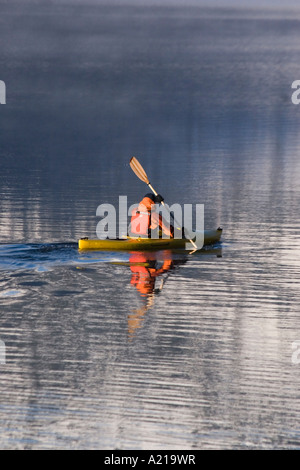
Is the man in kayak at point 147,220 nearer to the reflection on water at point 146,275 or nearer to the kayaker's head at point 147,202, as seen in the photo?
the kayaker's head at point 147,202

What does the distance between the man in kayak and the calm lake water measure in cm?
52

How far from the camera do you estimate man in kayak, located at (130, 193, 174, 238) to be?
16.9m

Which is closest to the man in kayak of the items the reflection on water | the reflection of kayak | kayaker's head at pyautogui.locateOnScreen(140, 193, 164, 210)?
kayaker's head at pyautogui.locateOnScreen(140, 193, 164, 210)

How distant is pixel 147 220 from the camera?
674 inches

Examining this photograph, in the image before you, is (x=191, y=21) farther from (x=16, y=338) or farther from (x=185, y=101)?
(x=16, y=338)

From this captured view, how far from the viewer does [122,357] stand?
11.4 metres

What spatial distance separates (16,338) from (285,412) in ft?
12.9

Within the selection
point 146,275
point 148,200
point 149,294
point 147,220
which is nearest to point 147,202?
point 148,200

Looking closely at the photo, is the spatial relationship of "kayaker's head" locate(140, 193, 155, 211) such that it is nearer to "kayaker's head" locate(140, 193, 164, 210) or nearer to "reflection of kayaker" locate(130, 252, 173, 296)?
"kayaker's head" locate(140, 193, 164, 210)

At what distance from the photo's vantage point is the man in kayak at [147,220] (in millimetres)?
16922

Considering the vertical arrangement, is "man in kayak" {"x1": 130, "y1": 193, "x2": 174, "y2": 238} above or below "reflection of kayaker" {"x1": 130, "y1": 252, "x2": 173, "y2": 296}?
above

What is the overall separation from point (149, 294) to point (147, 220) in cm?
290

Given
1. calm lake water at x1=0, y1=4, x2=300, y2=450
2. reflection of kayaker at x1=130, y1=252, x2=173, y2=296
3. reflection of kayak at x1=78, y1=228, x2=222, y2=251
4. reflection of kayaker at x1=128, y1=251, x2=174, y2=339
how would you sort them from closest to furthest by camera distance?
calm lake water at x1=0, y1=4, x2=300, y2=450 < reflection of kayaker at x1=128, y1=251, x2=174, y2=339 < reflection of kayaker at x1=130, y1=252, x2=173, y2=296 < reflection of kayak at x1=78, y1=228, x2=222, y2=251
